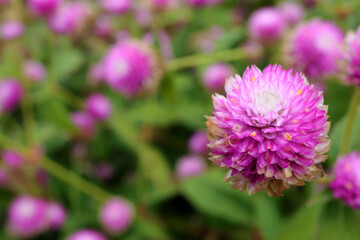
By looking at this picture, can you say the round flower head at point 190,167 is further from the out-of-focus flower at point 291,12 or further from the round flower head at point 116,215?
the out-of-focus flower at point 291,12

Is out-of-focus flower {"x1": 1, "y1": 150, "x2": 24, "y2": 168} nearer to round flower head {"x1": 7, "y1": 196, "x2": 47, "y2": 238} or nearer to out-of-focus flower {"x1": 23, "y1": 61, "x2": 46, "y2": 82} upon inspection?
round flower head {"x1": 7, "y1": 196, "x2": 47, "y2": 238}

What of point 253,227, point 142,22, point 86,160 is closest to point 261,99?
point 253,227

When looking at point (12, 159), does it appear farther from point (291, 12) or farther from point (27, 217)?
point (291, 12)

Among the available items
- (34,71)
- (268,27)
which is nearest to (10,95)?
(34,71)

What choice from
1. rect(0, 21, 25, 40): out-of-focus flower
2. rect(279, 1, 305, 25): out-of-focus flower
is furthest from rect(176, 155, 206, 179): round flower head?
rect(0, 21, 25, 40): out-of-focus flower

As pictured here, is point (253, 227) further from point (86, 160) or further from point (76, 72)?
point (76, 72)

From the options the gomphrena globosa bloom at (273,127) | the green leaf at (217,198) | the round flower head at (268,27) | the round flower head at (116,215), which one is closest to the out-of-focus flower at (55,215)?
the round flower head at (116,215)
